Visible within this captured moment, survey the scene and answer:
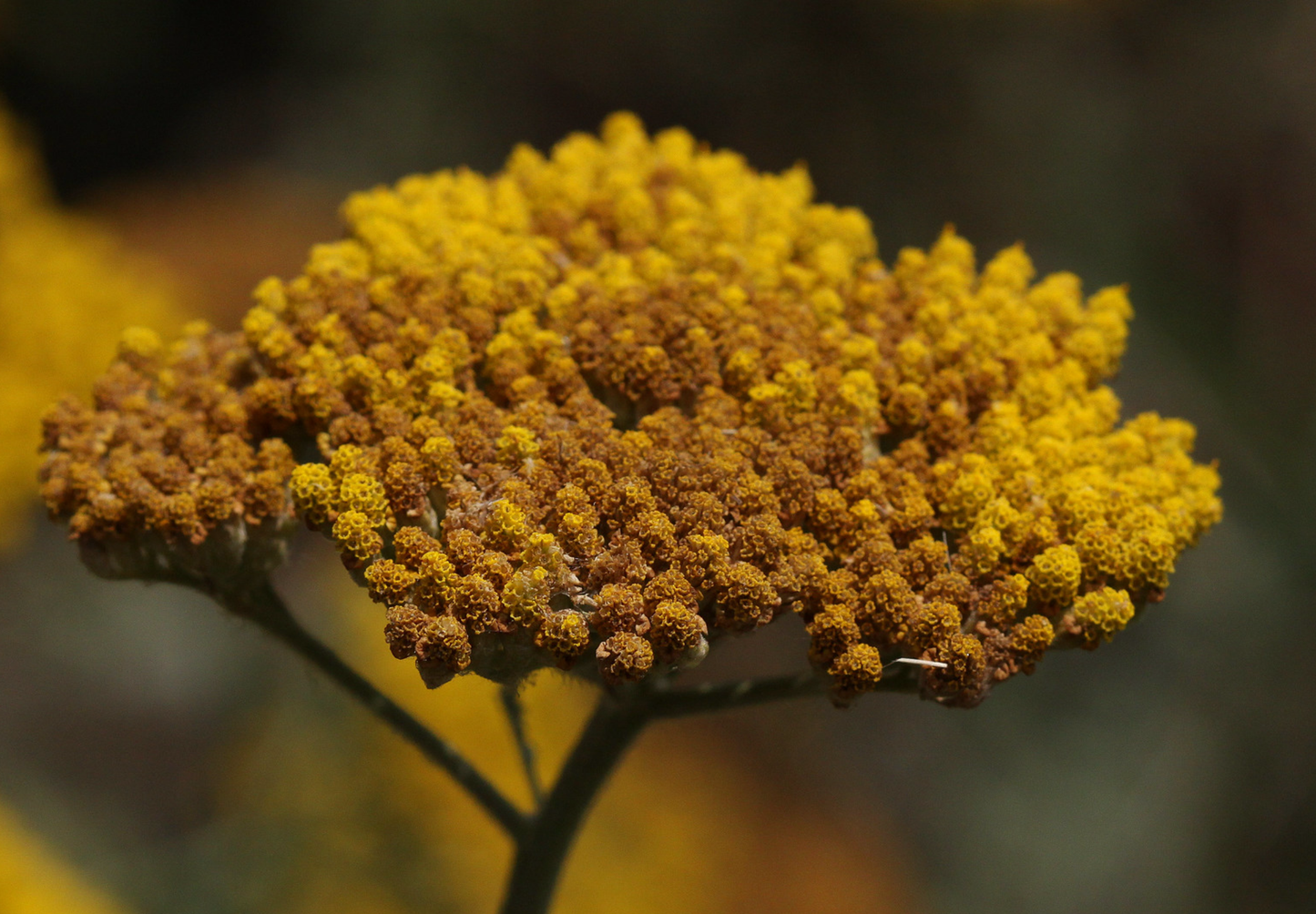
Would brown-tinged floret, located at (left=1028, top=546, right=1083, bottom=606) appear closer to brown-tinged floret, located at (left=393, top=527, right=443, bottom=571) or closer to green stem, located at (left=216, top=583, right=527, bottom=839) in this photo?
brown-tinged floret, located at (left=393, top=527, right=443, bottom=571)

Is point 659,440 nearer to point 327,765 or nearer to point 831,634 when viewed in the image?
point 831,634

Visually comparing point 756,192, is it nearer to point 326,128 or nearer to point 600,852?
point 600,852

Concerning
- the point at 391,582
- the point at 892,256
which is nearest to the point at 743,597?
the point at 391,582

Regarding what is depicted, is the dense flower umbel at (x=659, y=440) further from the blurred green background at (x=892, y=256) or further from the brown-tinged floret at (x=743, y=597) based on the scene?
the blurred green background at (x=892, y=256)

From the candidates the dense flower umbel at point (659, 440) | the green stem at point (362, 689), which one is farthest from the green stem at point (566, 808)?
the dense flower umbel at point (659, 440)

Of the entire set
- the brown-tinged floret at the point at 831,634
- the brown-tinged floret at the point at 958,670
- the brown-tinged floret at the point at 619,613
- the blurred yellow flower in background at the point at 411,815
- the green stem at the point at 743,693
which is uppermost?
the brown-tinged floret at the point at 958,670

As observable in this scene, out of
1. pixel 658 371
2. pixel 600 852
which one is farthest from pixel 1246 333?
pixel 658 371
